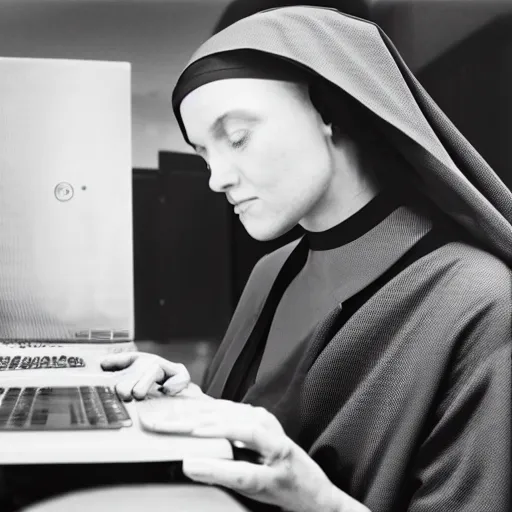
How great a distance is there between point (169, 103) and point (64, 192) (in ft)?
0.68

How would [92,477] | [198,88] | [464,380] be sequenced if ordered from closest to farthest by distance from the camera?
1. [92,477]
2. [464,380]
3. [198,88]

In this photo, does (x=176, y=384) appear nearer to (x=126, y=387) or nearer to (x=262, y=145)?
(x=126, y=387)

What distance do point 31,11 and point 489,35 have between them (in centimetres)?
71

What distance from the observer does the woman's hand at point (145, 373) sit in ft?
3.09

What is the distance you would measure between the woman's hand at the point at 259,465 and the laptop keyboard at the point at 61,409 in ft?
0.23

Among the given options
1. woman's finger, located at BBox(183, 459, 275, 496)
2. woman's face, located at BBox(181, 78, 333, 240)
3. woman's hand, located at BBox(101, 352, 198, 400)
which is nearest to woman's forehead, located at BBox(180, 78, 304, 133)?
woman's face, located at BBox(181, 78, 333, 240)

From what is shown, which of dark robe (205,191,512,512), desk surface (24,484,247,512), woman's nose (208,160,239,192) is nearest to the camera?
desk surface (24,484,247,512)

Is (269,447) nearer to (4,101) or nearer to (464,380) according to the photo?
(464,380)

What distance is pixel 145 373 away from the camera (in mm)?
972

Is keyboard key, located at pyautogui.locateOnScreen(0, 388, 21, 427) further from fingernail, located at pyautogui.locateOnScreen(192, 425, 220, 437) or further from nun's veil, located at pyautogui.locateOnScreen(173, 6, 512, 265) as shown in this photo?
nun's veil, located at pyautogui.locateOnScreen(173, 6, 512, 265)

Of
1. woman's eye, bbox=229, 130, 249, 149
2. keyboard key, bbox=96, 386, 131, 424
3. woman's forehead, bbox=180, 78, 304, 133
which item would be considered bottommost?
keyboard key, bbox=96, 386, 131, 424

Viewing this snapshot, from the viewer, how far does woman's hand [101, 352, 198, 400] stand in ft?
3.09

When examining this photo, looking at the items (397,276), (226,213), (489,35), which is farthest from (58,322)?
(489,35)

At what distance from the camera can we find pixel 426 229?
98cm
